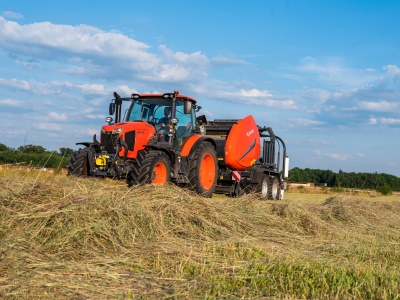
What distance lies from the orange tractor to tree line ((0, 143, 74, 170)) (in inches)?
15.8

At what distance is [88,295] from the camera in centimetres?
357

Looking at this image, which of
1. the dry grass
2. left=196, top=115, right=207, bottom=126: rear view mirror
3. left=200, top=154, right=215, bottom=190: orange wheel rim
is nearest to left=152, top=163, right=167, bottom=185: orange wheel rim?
left=200, top=154, right=215, bottom=190: orange wheel rim

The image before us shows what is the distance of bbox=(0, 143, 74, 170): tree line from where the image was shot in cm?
907

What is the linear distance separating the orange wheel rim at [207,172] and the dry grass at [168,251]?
462 centimetres

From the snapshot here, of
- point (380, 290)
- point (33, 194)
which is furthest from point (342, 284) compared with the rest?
point (33, 194)

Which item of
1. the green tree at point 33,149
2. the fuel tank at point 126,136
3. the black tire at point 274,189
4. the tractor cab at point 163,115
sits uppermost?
the tractor cab at point 163,115

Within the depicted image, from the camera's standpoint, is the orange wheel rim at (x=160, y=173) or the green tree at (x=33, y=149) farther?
the green tree at (x=33, y=149)

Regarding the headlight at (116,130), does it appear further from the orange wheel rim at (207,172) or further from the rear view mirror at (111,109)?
the orange wheel rim at (207,172)

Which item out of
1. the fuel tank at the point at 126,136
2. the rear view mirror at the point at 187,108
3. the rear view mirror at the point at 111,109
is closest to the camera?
the fuel tank at the point at 126,136

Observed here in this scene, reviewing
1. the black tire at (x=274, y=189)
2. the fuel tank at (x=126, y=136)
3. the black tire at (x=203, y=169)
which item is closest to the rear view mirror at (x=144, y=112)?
the fuel tank at (x=126, y=136)

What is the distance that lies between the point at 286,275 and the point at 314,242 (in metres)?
2.52

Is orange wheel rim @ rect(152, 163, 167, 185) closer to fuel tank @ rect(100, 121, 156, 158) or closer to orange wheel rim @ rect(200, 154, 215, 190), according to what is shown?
fuel tank @ rect(100, 121, 156, 158)

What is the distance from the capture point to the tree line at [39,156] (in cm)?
907

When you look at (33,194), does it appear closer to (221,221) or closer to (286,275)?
(221,221)
